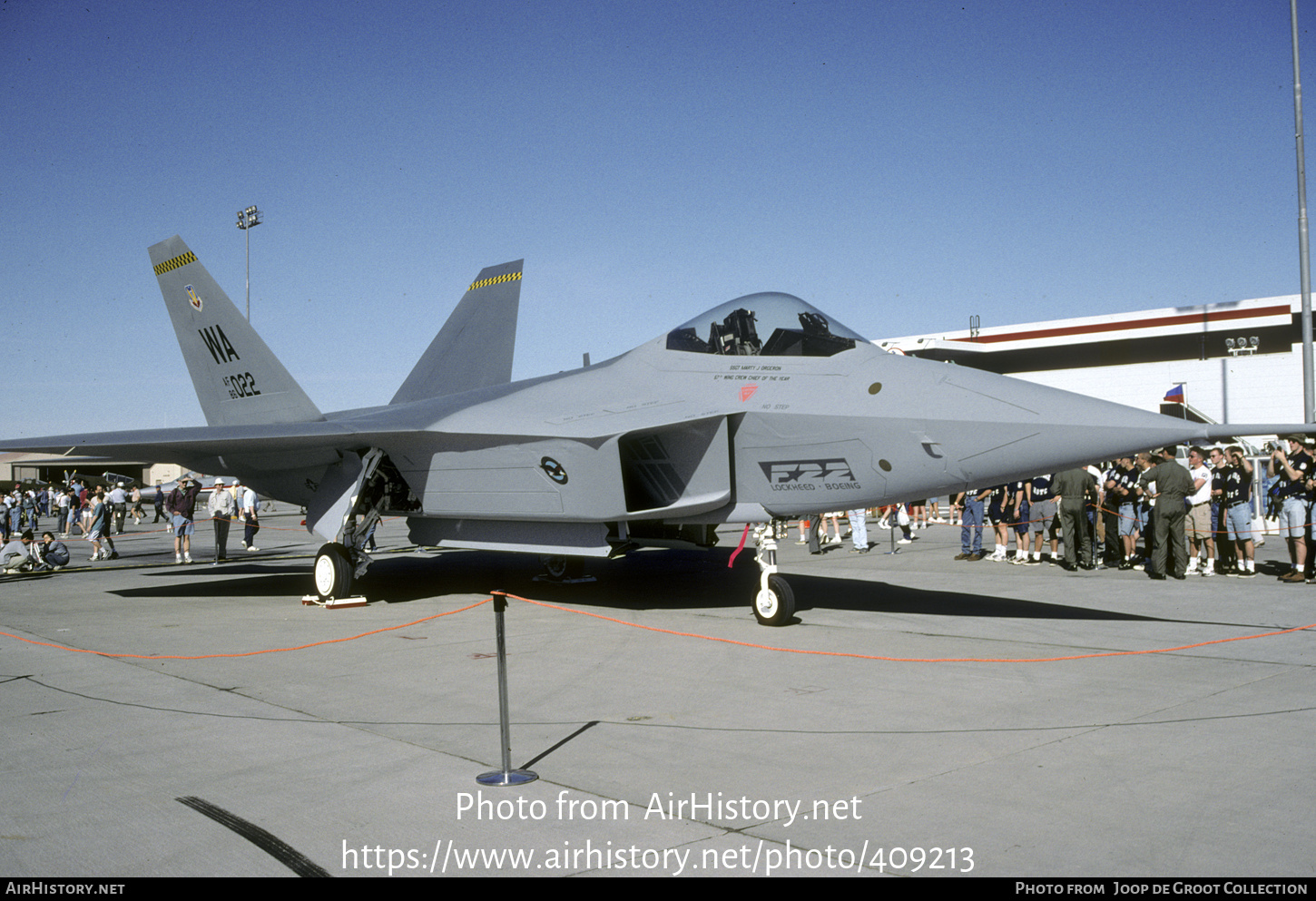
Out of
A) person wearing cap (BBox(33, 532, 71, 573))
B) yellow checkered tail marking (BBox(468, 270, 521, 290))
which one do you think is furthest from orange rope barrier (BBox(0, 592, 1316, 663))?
person wearing cap (BBox(33, 532, 71, 573))

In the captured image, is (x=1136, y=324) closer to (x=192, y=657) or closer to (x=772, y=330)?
(x=772, y=330)

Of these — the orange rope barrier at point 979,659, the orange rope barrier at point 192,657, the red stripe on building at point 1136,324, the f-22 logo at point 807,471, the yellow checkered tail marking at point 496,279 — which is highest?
the red stripe on building at point 1136,324

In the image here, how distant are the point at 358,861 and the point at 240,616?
293 inches

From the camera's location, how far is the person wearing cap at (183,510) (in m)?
16.9

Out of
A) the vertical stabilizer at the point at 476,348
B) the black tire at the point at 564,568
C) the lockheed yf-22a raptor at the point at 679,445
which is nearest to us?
the lockheed yf-22a raptor at the point at 679,445

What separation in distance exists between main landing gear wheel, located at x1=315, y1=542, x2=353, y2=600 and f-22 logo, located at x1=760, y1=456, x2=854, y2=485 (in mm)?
5195

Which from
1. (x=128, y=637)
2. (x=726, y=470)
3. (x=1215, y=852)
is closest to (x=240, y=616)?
(x=128, y=637)

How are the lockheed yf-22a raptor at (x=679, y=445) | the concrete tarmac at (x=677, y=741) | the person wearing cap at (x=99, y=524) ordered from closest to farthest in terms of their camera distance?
the concrete tarmac at (x=677, y=741) → the lockheed yf-22a raptor at (x=679, y=445) → the person wearing cap at (x=99, y=524)

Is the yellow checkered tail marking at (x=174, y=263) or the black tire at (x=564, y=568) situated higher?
the yellow checkered tail marking at (x=174, y=263)

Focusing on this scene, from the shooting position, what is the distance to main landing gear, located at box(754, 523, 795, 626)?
8453 mm

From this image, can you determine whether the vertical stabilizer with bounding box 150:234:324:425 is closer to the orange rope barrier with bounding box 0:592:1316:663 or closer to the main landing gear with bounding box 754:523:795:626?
the orange rope barrier with bounding box 0:592:1316:663

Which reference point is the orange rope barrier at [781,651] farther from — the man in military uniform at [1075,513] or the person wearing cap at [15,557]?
the person wearing cap at [15,557]

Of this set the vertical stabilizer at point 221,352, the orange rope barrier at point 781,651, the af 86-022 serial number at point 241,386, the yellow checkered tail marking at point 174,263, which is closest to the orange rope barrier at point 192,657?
the orange rope barrier at point 781,651

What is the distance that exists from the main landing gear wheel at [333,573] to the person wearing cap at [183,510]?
727 centimetres
